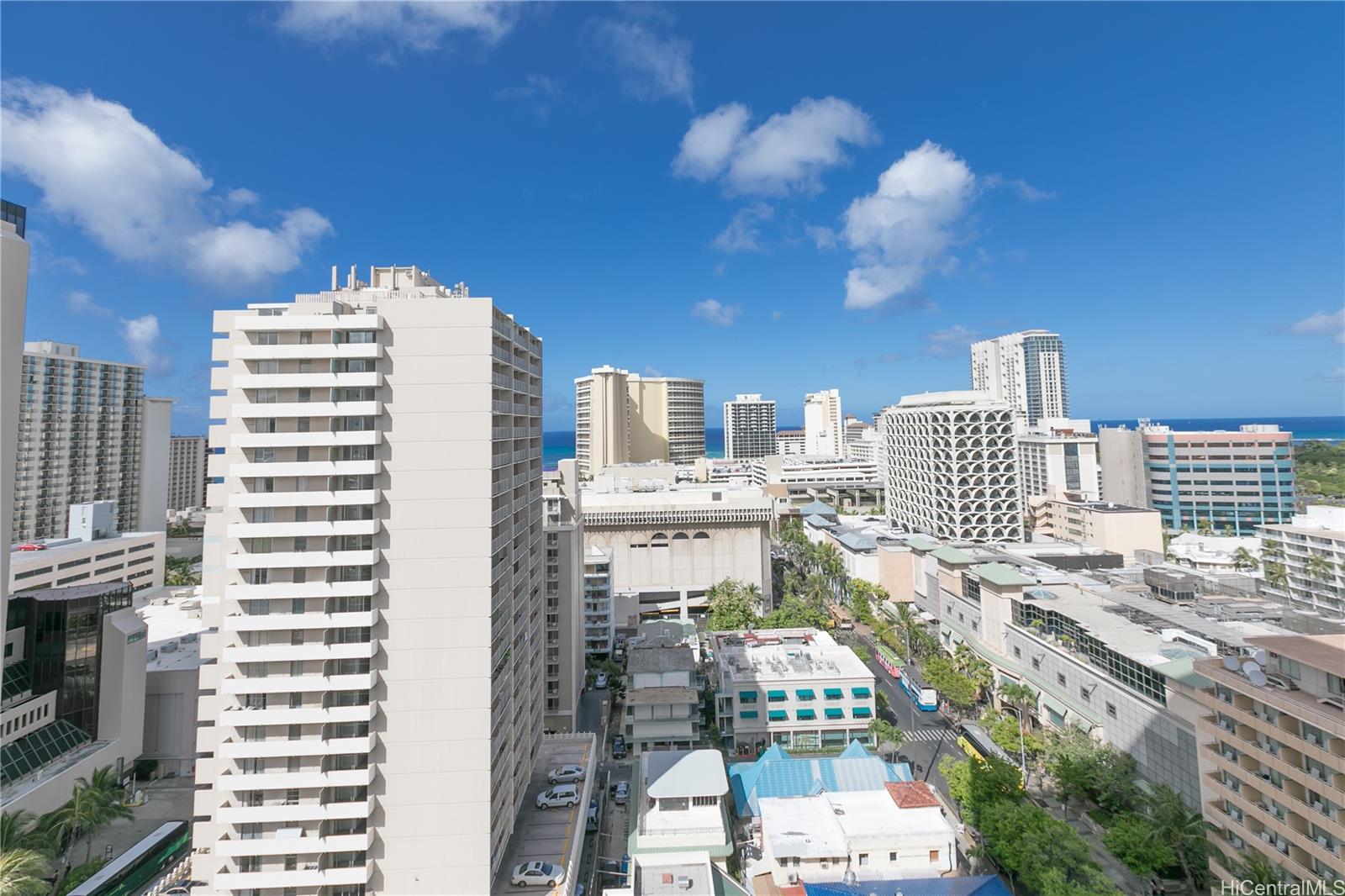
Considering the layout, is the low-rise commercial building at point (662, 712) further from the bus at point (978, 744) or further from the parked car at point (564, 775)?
the bus at point (978, 744)

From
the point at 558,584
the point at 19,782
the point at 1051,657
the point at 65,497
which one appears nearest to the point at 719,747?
the point at 558,584

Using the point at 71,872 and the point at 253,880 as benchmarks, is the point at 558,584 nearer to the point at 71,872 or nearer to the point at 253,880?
the point at 253,880

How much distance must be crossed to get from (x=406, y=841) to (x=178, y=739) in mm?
29710

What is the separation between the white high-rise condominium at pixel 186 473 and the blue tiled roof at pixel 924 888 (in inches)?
5162

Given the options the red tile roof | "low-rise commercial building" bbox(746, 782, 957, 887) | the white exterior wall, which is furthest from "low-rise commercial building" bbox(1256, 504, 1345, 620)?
the white exterior wall

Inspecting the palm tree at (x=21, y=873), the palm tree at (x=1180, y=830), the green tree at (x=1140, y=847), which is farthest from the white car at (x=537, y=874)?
the palm tree at (x=1180, y=830)

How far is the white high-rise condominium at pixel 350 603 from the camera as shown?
67.9 feet

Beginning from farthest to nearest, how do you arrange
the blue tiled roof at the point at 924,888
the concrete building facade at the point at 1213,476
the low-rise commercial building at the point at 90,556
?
the concrete building facade at the point at 1213,476 < the low-rise commercial building at the point at 90,556 < the blue tiled roof at the point at 924,888

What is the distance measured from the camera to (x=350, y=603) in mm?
21109

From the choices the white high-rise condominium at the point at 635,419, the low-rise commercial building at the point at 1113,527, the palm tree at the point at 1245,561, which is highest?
the white high-rise condominium at the point at 635,419

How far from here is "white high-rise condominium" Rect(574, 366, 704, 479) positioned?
465 feet

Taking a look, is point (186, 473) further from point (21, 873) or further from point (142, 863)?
point (21, 873)

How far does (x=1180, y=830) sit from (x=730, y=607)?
38112mm

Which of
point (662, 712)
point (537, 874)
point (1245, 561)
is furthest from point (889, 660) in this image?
point (1245, 561)
